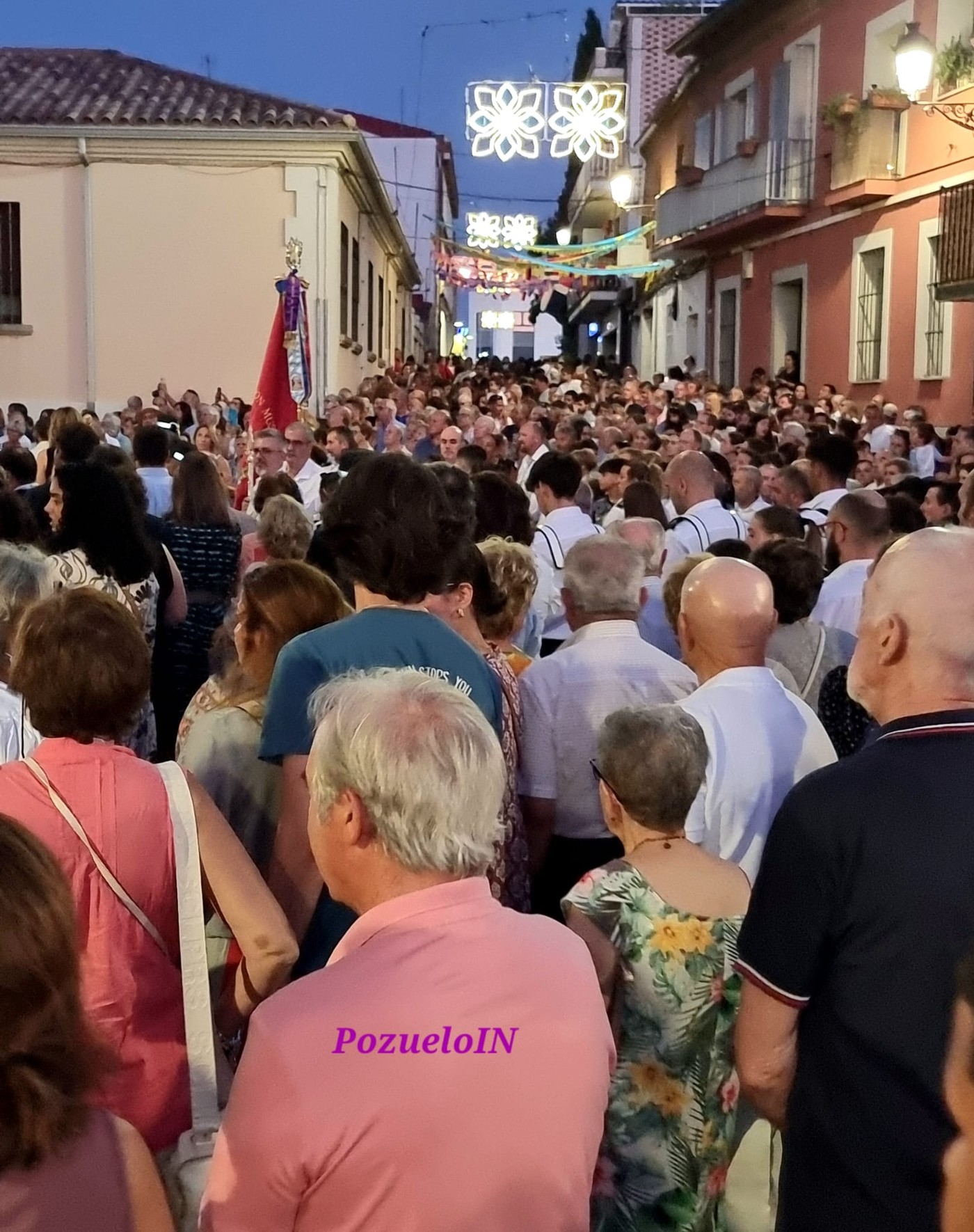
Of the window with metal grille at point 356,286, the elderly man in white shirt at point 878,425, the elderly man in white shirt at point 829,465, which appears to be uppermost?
the window with metal grille at point 356,286

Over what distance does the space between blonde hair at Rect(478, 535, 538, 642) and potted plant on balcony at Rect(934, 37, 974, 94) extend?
1257 cm

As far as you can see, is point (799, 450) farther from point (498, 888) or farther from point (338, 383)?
point (338, 383)

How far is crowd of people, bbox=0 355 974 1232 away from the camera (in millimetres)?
1792

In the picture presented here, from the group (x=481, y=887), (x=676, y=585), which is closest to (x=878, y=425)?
(x=676, y=585)

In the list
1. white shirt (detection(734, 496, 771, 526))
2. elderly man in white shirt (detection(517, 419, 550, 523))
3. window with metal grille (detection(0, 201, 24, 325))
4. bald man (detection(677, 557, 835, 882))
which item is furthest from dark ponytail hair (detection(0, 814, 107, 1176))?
window with metal grille (detection(0, 201, 24, 325))

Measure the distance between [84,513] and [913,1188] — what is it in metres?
3.31

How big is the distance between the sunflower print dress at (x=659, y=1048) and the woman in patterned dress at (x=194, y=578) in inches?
116

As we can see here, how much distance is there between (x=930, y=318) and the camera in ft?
55.5

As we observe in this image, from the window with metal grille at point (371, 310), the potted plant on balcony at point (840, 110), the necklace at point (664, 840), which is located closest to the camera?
the necklace at point (664, 840)

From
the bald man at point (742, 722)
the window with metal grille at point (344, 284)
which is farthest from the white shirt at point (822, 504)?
the window with metal grille at point (344, 284)

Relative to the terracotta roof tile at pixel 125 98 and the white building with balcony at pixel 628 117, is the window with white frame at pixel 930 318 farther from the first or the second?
the white building with balcony at pixel 628 117

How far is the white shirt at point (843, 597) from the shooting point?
523cm

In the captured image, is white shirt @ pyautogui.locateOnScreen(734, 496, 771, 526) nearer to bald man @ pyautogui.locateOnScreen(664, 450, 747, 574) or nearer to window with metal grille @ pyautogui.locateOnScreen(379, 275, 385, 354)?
bald man @ pyautogui.locateOnScreen(664, 450, 747, 574)

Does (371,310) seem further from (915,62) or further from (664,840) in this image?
(664,840)
